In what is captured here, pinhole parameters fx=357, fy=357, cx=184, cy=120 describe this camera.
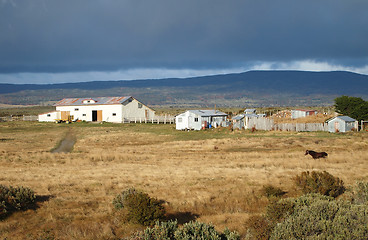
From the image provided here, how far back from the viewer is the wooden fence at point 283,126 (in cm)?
4500

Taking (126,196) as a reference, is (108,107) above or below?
above

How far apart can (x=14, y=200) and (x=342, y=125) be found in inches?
1585

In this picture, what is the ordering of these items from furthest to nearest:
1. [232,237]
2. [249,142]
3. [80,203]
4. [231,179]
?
[249,142]
[231,179]
[80,203]
[232,237]

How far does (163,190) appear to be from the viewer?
14.3 meters

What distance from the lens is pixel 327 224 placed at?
6766mm

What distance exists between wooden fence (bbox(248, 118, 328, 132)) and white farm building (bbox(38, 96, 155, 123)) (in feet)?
88.2

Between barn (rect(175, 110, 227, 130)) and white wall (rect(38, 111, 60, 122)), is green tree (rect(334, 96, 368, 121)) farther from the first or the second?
white wall (rect(38, 111, 60, 122))

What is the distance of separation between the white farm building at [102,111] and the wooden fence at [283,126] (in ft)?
88.2

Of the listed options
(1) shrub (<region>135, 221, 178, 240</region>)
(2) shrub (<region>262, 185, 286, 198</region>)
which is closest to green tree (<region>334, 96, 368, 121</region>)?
(2) shrub (<region>262, 185, 286, 198</region>)

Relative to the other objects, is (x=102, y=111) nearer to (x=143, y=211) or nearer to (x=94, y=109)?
(x=94, y=109)

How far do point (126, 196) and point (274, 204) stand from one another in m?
4.54

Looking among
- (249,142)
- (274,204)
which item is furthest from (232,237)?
(249,142)

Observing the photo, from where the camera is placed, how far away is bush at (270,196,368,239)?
6527 millimetres

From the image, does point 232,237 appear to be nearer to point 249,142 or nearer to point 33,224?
point 33,224
